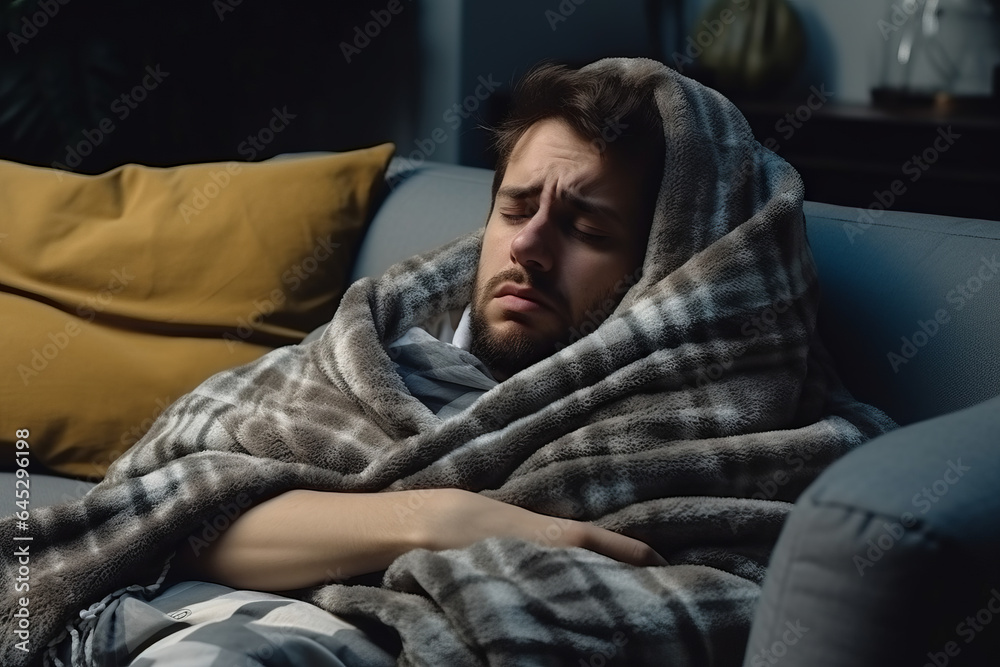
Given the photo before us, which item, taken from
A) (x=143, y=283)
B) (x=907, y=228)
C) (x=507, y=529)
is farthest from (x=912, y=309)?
(x=143, y=283)

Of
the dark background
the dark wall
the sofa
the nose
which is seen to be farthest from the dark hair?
the dark wall

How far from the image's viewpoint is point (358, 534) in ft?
3.41

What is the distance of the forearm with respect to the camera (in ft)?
3.40

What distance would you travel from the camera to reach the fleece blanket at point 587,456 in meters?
0.94

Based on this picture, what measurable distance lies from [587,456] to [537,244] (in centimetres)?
28

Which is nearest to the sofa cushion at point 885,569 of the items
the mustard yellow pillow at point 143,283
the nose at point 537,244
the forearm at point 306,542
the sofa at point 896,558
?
the sofa at point 896,558

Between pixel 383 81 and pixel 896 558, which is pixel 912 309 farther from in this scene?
pixel 383 81

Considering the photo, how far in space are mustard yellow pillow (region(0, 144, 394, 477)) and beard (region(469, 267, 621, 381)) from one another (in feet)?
1.23

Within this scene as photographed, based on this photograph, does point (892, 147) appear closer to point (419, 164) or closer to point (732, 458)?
point (419, 164)

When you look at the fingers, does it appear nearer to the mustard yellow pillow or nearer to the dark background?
the mustard yellow pillow

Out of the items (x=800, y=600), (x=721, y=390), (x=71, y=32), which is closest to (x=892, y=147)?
(x=721, y=390)

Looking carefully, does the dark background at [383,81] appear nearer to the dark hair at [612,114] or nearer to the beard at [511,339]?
the dark hair at [612,114]

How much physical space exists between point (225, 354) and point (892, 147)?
1.57m

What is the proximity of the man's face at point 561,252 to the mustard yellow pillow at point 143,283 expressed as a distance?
0.39 m
